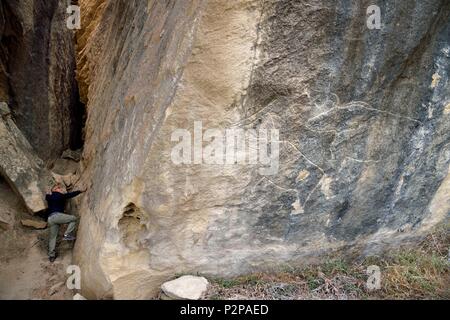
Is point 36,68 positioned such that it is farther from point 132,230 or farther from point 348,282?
point 348,282

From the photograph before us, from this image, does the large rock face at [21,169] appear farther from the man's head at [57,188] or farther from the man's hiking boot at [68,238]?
the man's hiking boot at [68,238]

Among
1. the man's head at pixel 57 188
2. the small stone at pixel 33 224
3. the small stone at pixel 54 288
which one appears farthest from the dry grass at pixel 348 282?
the small stone at pixel 33 224

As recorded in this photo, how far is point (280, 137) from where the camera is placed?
3.33m

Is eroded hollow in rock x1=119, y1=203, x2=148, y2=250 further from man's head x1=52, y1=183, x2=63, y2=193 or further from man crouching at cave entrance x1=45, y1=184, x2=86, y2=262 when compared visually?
man's head x1=52, y1=183, x2=63, y2=193

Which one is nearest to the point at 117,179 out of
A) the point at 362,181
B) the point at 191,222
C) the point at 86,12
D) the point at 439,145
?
the point at 191,222

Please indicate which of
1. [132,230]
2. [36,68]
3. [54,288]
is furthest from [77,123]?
[132,230]

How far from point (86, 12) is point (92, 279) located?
401 centimetres

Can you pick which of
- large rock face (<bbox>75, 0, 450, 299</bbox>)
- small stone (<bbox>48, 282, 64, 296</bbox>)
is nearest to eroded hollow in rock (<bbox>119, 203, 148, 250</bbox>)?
large rock face (<bbox>75, 0, 450, 299</bbox>)

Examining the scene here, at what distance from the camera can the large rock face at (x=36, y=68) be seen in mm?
5887

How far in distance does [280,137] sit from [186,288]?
1453mm

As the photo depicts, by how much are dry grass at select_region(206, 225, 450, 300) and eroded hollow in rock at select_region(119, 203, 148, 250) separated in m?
0.73

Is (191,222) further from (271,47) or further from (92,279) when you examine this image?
(271,47)

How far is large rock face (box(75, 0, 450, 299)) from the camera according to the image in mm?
3018

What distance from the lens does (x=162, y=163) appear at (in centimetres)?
319
